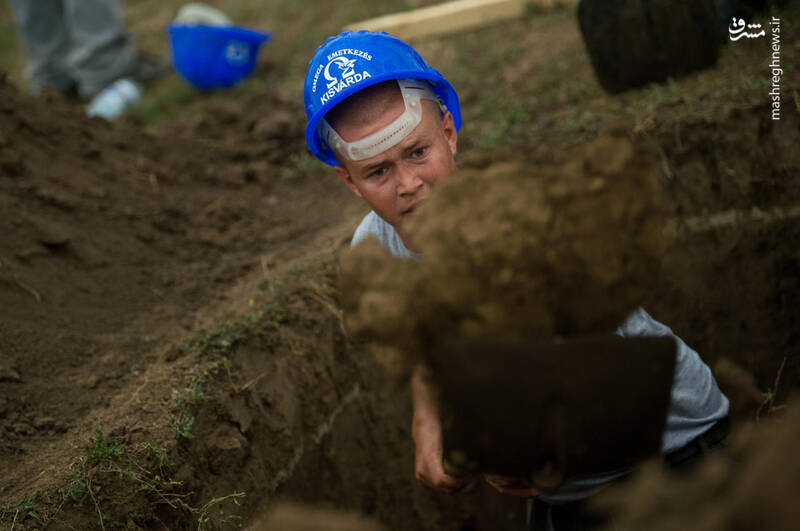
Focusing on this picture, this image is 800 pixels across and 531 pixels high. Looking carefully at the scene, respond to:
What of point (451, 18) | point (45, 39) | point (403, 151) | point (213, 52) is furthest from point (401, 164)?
point (45, 39)

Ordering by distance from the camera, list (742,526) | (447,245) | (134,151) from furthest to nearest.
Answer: (134,151)
(447,245)
(742,526)


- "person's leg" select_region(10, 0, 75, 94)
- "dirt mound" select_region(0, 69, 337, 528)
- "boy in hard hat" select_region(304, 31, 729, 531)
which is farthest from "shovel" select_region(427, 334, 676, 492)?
"person's leg" select_region(10, 0, 75, 94)

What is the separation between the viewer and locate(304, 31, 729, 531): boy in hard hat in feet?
6.41

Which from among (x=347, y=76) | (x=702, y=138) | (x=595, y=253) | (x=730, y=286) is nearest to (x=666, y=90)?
(x=702, y=138)

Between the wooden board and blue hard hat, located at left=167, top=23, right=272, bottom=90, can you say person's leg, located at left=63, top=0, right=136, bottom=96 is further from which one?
the wooden board

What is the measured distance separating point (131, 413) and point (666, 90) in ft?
9.66

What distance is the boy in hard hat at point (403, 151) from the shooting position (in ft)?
6.41

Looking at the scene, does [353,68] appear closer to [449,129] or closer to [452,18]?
[449,129]

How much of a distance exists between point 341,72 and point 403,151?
30cm

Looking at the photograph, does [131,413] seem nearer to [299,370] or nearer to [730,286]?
[299,370]

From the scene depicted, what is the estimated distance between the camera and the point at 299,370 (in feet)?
9.41

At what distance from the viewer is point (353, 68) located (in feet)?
6.87

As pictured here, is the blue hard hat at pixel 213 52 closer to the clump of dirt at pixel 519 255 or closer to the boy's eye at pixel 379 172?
the boy's eye at pixel 379 172

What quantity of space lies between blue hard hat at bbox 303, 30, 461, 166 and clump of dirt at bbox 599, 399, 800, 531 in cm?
146
